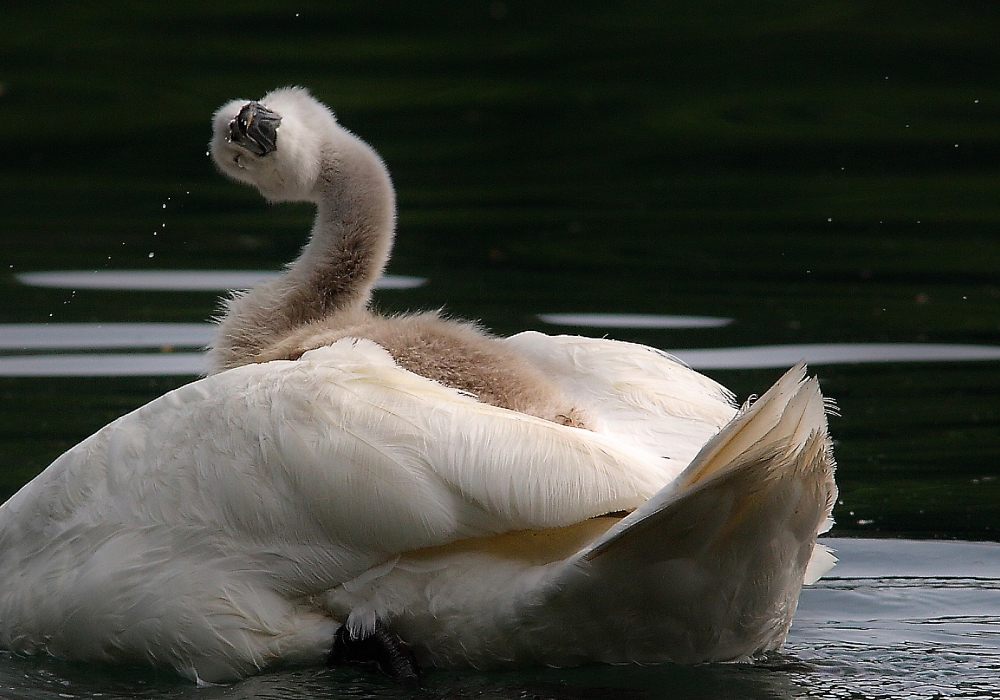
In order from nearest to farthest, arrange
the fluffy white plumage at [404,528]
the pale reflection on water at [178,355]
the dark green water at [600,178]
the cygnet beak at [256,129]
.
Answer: the fluffy white plumage at [404,528] < the cygnet beak at [256,129] < the dark green water at [600,178] < the pale reflection on water at [178,355]

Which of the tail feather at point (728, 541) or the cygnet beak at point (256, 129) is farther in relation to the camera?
the cygnet beak at point (256, 129)

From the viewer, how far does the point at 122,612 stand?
4.12 m

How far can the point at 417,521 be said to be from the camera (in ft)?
12.6

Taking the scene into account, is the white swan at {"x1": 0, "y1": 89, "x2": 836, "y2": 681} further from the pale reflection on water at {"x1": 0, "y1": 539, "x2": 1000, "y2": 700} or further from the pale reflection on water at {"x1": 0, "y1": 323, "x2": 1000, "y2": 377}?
the pale reflection on water at {"x1": 0, "y1": 323, "x2": 1000, "y2": 377}

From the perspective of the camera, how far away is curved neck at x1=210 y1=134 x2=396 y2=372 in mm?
4996

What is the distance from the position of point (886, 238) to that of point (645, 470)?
590 centimetres

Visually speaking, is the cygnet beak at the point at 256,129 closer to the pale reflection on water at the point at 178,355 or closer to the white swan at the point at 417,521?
the white swan at the point at 417,521

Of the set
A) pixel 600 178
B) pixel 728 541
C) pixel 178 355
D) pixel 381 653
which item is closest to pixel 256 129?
pixel 381 653

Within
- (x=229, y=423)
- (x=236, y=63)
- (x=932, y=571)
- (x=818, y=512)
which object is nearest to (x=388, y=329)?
(x=229, y=423)

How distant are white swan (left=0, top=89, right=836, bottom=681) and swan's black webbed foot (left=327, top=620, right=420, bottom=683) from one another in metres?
0.02

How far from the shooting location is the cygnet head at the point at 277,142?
16.3 ft

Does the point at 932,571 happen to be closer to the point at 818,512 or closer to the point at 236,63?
the point at 818,512

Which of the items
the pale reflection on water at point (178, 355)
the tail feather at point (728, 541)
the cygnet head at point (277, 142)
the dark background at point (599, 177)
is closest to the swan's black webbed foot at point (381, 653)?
the tail feather at point (728, 541)

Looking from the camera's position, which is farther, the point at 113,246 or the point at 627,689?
the point at 113,246
